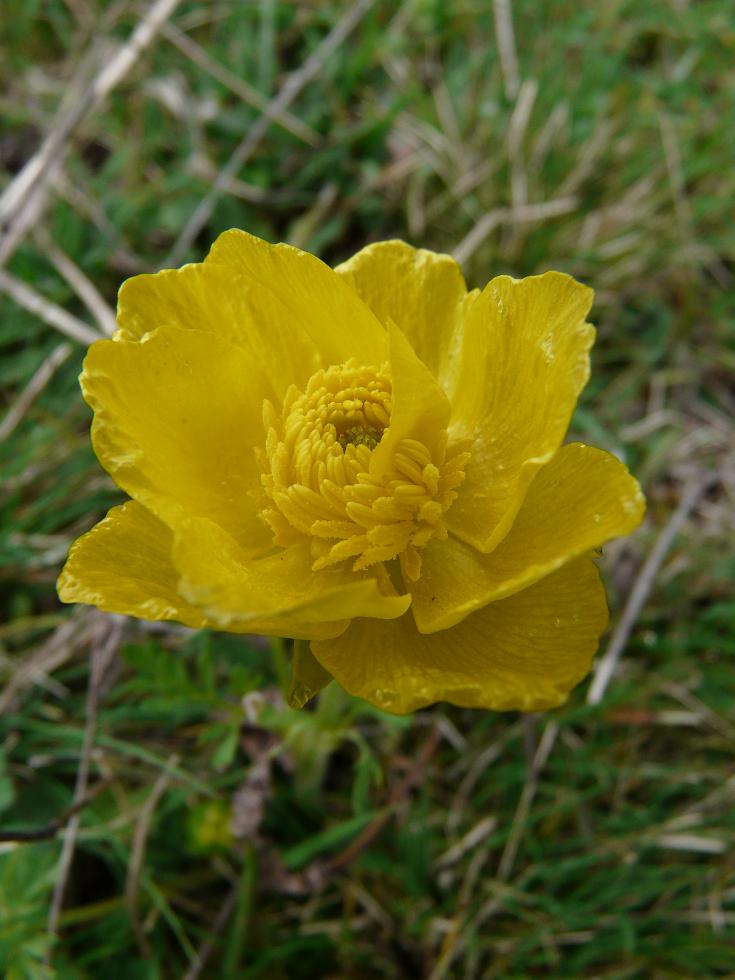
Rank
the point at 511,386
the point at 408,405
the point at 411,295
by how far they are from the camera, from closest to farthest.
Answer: the point at 408,405
the point at 511,386
the point at 411,295

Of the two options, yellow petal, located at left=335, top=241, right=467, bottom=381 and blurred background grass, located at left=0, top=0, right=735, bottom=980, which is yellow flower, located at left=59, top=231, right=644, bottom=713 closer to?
yellow petal, located at left=335, top=241, right=467, bottom=381

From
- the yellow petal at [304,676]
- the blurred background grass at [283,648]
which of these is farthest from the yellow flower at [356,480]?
the blurred background grass at [283,648]

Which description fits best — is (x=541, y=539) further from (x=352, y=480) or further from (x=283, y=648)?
(x=283, y=648)

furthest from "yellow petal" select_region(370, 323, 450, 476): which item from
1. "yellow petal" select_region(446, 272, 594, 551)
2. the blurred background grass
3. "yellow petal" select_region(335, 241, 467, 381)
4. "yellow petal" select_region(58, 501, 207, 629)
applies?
the blurred background grass

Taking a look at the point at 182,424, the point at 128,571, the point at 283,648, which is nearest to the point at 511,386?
the point at 182,424

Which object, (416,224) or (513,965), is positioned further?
Answer: (416,224)

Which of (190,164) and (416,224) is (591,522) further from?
(190,164)

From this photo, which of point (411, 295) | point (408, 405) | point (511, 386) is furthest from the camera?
point (411, 295)

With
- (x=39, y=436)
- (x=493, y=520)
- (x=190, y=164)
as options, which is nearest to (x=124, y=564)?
(x=493, y=520)
